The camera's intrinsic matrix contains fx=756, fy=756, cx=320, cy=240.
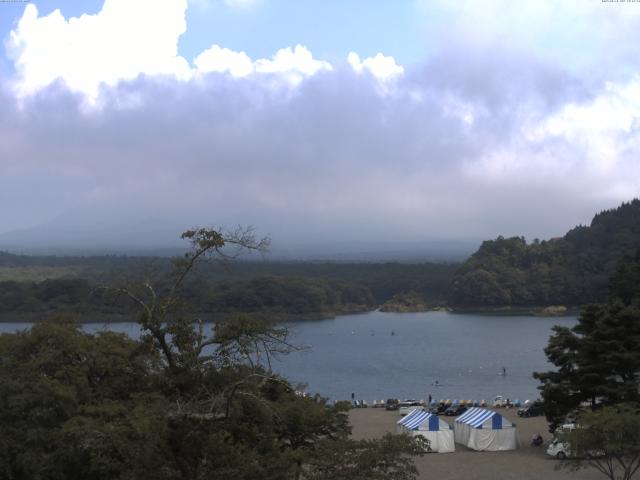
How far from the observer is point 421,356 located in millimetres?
38500

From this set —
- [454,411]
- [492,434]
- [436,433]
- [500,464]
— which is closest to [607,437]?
[500,464]

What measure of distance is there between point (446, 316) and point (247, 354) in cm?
5516

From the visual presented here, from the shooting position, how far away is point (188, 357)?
647 centimetres

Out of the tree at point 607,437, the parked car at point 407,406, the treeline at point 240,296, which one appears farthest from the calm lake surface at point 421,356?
the tree at point 607,437

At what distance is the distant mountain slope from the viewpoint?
6062cm

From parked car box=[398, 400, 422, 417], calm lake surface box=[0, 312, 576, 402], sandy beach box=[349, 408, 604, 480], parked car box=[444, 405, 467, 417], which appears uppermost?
sandy beach box=[349, 408, 604, 480]

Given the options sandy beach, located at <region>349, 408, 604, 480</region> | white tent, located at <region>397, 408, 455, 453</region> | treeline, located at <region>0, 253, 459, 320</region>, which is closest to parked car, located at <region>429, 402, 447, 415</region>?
sandy beach, located at <region>349, 408, 604, 480</region>

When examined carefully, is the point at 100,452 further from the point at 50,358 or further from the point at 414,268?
the point at 414,268

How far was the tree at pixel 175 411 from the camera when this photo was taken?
5.45 meters

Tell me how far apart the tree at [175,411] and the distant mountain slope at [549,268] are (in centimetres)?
5246

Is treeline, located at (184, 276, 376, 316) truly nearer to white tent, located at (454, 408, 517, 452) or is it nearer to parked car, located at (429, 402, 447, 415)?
parked car, located at (429, 402, 447, 415)

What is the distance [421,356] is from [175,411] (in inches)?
1337

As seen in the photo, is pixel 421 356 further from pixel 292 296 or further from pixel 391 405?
pixel 292 296

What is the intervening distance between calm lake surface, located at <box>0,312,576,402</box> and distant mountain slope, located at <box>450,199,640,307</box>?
5012 mm
